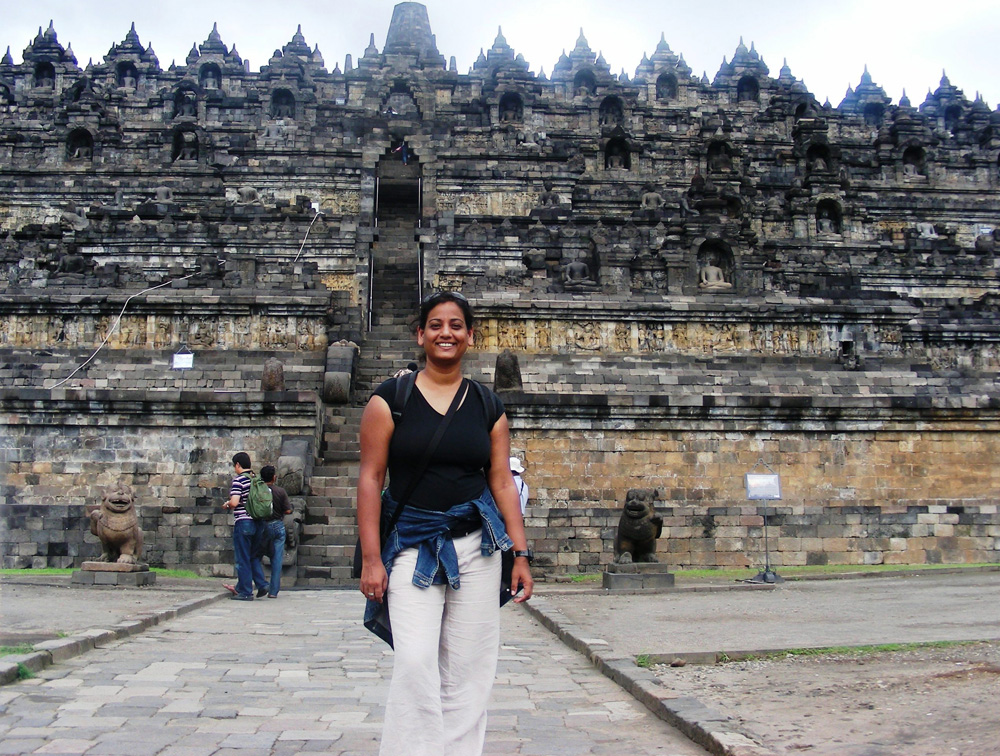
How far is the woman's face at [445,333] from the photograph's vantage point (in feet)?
15.5

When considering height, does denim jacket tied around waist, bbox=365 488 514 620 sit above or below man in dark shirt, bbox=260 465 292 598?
above

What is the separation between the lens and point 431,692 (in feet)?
13.9

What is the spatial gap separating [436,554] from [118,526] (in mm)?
9975

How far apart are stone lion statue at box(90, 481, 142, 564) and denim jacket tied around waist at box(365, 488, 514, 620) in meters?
9.57

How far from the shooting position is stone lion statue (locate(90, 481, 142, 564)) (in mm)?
13023

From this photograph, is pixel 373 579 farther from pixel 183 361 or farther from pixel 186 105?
pixel 186 105

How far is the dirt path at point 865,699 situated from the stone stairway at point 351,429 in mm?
8344

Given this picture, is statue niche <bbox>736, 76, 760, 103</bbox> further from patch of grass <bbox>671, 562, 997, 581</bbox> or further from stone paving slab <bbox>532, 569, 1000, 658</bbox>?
stone paving slab <bbox>532, 569, 1000, 658</bbox>

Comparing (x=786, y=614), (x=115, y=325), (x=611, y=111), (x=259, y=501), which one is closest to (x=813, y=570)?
(x=786, y=614)

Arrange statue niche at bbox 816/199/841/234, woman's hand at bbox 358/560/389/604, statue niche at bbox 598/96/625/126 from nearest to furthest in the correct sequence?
1. woman's hand at bbox 358/560/389/604
2. statue niche at bbox 816/199/841/234
3. statue niche at bbox 598/96/625/126

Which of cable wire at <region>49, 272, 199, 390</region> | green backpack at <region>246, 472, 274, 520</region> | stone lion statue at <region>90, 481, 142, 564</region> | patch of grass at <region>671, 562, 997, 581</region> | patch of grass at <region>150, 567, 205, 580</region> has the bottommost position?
patch of grass at <region>671, 562, 997, 581</region>

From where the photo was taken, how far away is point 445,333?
15.5 ft

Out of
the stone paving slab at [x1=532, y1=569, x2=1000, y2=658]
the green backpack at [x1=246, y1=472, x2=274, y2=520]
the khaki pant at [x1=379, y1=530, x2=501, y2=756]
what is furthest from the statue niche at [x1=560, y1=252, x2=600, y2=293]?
the khaki pant at [x1=379, y1=530, x2=501, y2=756]

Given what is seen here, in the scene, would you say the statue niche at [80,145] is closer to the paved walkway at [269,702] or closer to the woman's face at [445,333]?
the paved walkway at [269,702]
